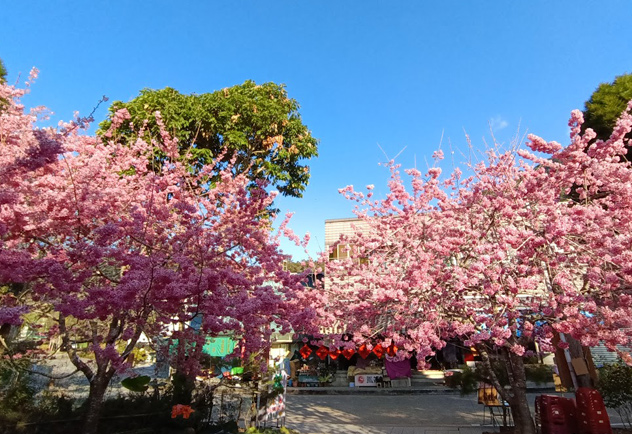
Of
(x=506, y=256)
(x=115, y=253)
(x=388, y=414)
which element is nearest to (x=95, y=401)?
(x=115, y=253)

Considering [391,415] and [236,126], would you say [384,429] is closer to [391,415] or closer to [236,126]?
[391,415]

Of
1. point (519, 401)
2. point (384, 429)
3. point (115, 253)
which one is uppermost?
point (115, 253)

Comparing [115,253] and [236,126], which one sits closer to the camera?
[115,253]

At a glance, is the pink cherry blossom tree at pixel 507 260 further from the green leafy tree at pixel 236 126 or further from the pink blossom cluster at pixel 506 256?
the green leafy tree at pixel 236 126

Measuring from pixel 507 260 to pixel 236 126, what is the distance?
29.7 ft

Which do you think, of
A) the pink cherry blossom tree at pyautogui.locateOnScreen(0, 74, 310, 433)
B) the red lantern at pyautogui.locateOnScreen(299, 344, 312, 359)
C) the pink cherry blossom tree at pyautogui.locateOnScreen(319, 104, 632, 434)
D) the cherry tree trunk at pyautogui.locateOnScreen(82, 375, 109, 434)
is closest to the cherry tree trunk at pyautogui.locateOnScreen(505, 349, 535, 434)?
the pink cherry blossom tree at pyautogui.locateOnScreen(319, 104, 632, 434)

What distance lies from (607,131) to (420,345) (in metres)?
9.08

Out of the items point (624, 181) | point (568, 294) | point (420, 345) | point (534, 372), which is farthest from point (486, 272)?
point (534, 372)

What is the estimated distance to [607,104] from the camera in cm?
1096

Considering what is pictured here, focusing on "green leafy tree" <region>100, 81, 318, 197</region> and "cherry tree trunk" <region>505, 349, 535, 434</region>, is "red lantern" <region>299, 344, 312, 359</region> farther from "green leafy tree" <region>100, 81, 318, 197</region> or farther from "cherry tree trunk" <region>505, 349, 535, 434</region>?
"cherry tree trunk" <region>505, 349, 535, 434</region>

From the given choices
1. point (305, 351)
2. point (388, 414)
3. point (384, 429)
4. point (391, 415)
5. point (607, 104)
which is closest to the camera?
point (384, 429)

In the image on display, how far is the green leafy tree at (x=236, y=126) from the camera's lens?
38.4ft

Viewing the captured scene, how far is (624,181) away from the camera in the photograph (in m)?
7.11

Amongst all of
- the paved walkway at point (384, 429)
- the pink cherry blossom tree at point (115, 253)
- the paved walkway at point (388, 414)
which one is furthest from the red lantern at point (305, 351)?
the pink cherry blossom tree at point (115, 253)
